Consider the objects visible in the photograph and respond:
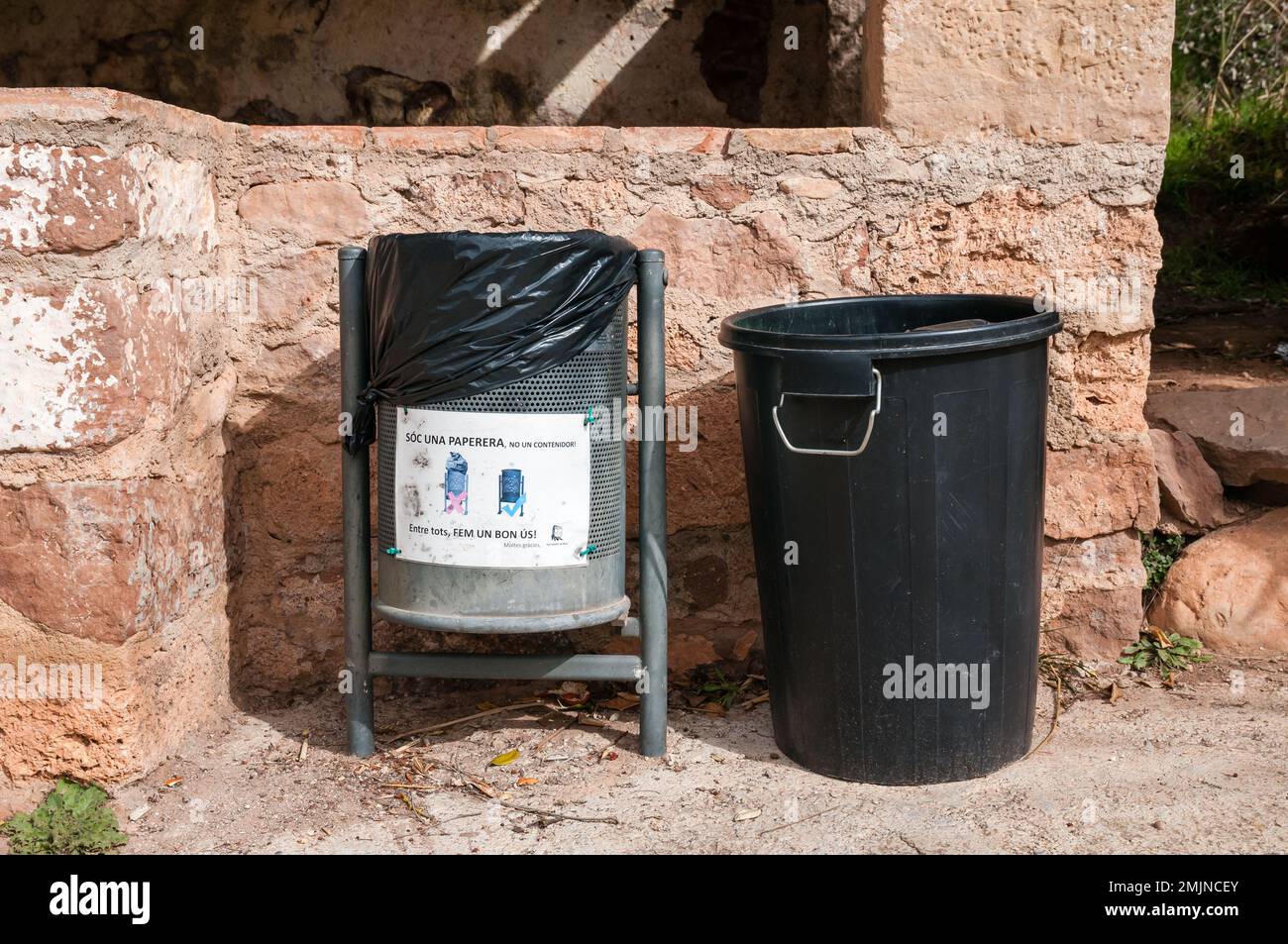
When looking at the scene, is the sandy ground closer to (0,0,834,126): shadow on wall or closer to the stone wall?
the stone wall

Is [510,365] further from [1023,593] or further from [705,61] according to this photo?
[705,61]

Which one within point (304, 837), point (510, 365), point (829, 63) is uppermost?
point (829, 63)

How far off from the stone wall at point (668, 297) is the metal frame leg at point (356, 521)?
37 cm

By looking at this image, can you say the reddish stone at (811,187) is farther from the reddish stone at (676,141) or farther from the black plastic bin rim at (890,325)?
the black plastic bin rim at (890,325)

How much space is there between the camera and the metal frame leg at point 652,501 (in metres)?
2.95

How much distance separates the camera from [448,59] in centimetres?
482

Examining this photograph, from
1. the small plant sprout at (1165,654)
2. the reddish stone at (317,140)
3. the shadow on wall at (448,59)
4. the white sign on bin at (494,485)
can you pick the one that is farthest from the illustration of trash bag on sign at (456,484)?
the shadow on wall at (448,59)

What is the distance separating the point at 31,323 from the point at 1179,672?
9.68ft

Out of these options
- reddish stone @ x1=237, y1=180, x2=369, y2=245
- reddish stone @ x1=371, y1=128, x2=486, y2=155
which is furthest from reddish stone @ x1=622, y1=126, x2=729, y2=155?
reddish stone @ x1=237, y1=180, x2=369, y2=245

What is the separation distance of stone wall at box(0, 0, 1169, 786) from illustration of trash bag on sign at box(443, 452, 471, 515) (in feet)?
2.25

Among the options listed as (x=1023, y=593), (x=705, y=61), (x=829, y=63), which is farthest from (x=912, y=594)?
(x=705, y=61)

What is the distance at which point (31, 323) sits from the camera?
2.75 meters

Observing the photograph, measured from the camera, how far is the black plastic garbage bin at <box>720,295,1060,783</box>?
271 cm

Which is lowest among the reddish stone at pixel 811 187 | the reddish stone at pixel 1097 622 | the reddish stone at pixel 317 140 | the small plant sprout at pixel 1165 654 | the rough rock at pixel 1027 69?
the small plant sprout at pixel 1165 654
